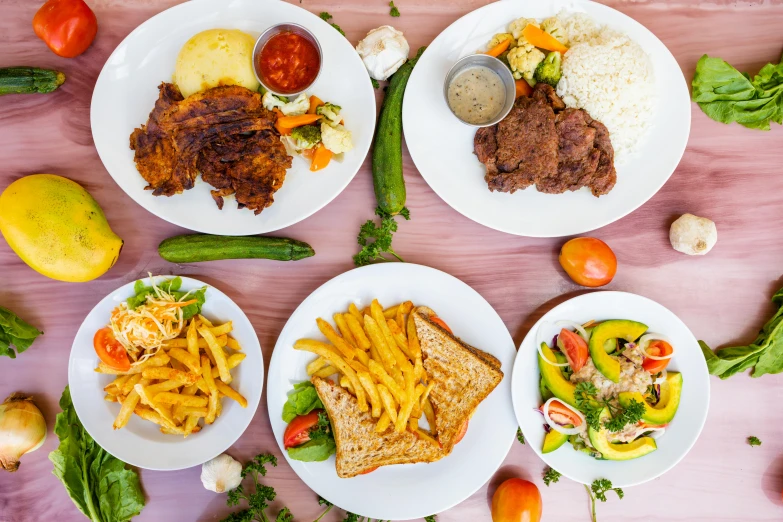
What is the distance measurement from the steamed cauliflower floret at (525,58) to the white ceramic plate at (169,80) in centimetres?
82

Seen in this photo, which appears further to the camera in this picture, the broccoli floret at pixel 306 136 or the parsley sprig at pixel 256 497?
the parsley sprig at pixel 256 497

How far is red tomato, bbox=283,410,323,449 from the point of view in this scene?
9.73 ft

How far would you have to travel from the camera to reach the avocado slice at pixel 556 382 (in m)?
3.00

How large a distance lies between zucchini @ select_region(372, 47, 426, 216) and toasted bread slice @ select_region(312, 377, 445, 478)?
1130 mm

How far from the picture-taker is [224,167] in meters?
2.80

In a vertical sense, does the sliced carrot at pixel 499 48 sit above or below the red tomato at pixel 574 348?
above

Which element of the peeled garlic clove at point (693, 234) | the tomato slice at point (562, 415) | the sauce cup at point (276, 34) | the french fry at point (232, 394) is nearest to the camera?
the sauce cup at point (276, 34)

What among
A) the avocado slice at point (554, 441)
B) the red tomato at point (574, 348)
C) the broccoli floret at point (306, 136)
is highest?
the broccoli floret at point (306, 136)

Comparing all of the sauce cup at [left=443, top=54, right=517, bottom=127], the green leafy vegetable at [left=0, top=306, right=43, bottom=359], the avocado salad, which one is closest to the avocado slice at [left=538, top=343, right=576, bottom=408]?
the avocado salad

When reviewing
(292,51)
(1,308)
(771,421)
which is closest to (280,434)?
(1,308)

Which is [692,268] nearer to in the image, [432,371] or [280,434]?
[432,371]

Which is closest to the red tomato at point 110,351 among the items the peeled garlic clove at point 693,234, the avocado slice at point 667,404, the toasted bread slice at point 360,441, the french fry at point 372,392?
the toasted bread slice at point 360,441

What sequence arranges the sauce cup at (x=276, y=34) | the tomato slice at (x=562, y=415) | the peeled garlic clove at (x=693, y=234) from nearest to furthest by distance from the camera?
the sauce cup at (x=276, y=34), the tomato slice at (x=562, y=415), the peeled garlic clove at (x=693, y=234)

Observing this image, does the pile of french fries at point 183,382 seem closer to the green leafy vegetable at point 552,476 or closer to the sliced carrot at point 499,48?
the green leafy vegetable at point 552,476
